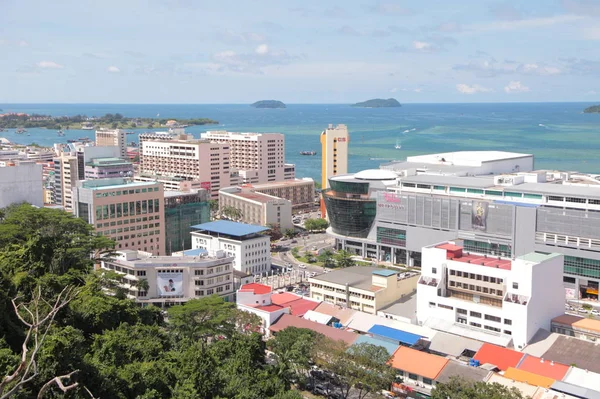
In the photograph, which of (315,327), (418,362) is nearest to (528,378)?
(418,362)

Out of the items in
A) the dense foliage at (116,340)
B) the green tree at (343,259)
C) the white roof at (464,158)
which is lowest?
the green tree at (343,259)

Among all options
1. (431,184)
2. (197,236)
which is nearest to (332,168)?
(431,184)

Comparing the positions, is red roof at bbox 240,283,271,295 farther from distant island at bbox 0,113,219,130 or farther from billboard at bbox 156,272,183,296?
distant island at bbox 0,113,219,130

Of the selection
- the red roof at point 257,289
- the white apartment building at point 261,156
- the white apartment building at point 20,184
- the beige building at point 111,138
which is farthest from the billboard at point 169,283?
the beige building at point 111,138

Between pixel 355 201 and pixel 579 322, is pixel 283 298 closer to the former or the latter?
pixel 579 322

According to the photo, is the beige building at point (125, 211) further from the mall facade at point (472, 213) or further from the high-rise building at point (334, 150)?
the high-rise building at point (334, 150)

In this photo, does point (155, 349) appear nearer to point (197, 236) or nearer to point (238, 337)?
point (238, 337)
